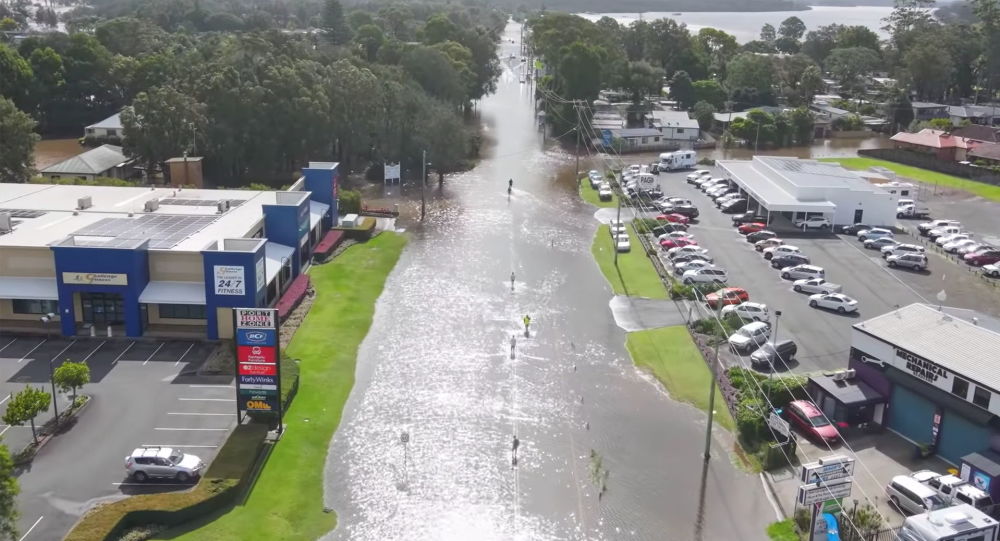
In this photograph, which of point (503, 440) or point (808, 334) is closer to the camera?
point (503, 440)

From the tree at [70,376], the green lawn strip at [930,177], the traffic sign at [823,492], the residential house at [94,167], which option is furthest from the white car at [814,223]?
the residential house at [94,167]

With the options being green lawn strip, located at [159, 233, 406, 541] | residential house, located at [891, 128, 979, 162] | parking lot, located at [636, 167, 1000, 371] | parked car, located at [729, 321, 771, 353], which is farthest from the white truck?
parked car, located at [729, 321, 771, 353]

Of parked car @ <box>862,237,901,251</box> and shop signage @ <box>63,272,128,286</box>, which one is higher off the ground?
shop signage @ <box>63,272,128,286</box>

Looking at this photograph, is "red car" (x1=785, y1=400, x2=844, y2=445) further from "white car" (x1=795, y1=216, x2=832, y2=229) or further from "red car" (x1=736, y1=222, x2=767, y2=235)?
"white car" (x1=795, y1=216, x2=832, y2=229)

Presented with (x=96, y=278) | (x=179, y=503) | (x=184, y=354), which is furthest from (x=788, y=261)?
(x=179, y=503)

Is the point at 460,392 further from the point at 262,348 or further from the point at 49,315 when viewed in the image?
the point at 49,315

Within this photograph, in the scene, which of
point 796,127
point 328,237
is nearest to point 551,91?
point 796,127

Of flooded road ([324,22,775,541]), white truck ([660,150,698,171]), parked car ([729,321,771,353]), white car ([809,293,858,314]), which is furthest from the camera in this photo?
white truck ([660,150,698,171])
